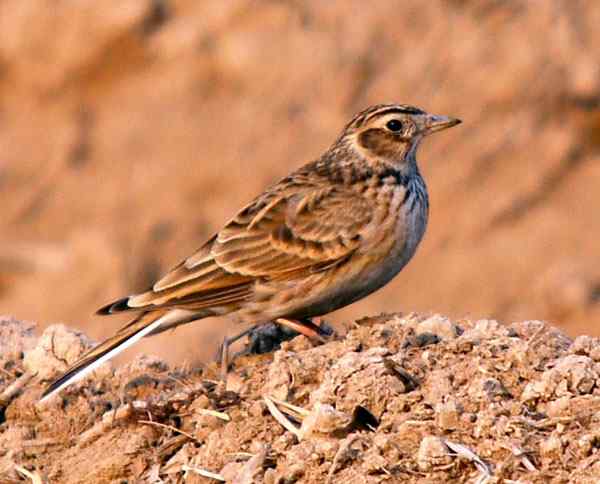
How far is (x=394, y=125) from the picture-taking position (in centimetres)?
984

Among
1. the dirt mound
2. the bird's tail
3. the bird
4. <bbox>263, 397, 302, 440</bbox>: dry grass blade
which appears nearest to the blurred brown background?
the bird

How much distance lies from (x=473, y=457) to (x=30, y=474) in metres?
2.20

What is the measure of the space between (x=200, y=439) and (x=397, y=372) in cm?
96

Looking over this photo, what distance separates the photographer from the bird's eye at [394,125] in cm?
983

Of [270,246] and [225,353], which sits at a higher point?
[270,246]

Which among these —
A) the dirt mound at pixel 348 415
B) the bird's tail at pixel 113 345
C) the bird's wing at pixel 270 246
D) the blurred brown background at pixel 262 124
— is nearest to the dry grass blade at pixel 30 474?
the dirt mound at pixel 348 415

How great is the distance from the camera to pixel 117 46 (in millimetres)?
18172

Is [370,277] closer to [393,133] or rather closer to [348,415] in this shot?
[393,133]

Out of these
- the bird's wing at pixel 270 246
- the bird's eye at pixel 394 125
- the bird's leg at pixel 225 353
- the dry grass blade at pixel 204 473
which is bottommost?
the dry grass blade at pixel 204 473

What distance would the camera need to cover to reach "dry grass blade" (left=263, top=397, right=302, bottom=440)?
700 centimetres

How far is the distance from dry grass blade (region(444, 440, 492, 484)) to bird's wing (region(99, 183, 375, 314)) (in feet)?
7.68

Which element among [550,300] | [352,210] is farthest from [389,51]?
[352,210]

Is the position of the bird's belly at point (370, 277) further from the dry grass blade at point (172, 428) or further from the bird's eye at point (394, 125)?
the dry grass blade at point (172, 428)

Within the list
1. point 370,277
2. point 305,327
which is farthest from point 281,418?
point 370,277
